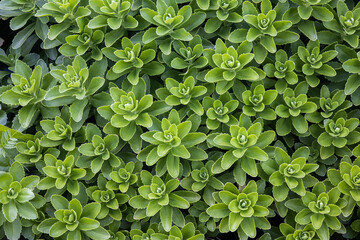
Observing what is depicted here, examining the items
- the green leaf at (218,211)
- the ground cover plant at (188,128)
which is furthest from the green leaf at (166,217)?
the green leaf at (218,211)

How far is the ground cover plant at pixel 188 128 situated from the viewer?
95.2 inches

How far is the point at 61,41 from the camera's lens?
9.17ft

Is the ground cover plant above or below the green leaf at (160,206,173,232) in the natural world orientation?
above

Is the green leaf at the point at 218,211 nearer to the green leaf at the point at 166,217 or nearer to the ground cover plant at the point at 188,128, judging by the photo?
the ground cover plant at the point at 188,128

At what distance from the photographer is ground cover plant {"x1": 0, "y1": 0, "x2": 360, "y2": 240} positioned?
7.93 feet

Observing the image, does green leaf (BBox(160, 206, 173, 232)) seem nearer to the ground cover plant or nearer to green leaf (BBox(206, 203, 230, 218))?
the ground cover plant

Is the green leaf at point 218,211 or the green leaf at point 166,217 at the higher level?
the green leaf at point 218,211

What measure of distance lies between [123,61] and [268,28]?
38.0 inches

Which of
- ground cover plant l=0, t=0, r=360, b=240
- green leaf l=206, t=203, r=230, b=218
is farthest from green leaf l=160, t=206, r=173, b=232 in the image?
green leaf l=206, t=203, r=230, b=218

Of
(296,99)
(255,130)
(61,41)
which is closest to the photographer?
(255,130)

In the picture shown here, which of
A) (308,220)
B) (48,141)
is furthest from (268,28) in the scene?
(48,141)

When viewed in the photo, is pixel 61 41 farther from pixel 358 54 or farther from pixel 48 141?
pixel 358 54

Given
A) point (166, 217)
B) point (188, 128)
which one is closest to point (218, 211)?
point (166, 217)

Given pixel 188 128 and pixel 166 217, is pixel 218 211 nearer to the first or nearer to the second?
pixel 166 217
